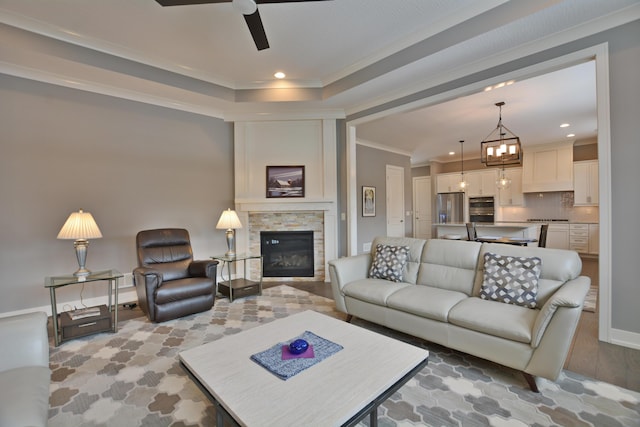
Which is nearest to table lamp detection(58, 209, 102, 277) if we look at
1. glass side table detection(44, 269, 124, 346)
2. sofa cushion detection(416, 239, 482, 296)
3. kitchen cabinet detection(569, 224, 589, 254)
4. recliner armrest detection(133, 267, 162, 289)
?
glass side table detection(44, 269, 124, 346)

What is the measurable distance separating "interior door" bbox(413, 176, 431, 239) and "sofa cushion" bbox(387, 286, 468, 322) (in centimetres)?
690

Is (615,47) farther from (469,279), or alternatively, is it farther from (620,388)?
(620,388)

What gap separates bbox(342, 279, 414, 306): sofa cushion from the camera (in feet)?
9.12

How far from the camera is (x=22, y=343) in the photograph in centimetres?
150

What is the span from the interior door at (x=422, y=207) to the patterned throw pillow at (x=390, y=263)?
6.46 meters

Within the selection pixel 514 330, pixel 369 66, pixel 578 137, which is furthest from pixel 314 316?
pixel 578 137

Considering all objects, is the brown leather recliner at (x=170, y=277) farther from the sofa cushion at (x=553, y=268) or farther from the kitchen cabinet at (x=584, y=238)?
the kitchen cabinet at (x=584, y=238)

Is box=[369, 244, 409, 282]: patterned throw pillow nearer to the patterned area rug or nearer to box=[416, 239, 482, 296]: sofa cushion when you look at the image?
box=[416, 239, 482, 296]: sofa cushion

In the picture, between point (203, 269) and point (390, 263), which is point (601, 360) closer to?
point (390, 263)

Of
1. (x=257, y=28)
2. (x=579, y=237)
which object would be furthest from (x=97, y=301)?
(x=579, y=237)

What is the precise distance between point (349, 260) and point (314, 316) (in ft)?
3.62

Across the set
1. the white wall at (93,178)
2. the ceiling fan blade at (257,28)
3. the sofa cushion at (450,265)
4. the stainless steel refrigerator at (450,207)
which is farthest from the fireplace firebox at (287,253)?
the stainless steel refrigerator at (450,207)

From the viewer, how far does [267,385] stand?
1394 mm

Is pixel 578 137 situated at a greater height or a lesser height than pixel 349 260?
greater
